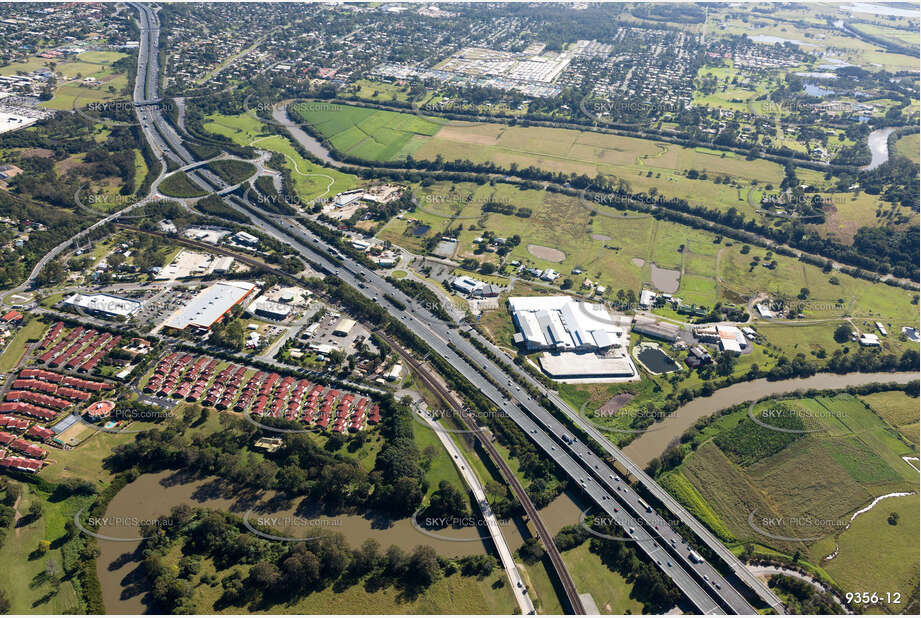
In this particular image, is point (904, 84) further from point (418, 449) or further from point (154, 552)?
point (154, 552)

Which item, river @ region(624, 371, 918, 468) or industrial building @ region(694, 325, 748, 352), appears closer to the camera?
river @ region(624, 371, 918, 468)

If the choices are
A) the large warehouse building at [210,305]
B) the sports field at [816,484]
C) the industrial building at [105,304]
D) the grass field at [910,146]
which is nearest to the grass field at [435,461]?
the sports field at [816,484]

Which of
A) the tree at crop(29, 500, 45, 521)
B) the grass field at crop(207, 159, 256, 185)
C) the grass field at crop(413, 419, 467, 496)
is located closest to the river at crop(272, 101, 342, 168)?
the grass field at crop(207, 159, 256, 185)

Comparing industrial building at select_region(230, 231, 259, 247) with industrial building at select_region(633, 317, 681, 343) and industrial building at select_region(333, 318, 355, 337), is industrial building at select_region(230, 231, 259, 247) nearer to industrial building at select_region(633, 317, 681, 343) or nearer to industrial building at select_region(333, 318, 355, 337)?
industrial building at select_region(333, 318, 355, 337)

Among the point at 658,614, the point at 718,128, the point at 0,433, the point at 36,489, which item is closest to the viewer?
the point at 658,614

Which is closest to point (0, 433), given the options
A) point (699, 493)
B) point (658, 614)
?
point (658, 614)

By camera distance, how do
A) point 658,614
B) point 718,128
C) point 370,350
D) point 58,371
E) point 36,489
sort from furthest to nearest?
1. point 718,128
2. point 370,350
3. point 58,371
4. point 36,489
5. point 658,614

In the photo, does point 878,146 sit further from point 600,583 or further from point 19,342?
point 19,342
